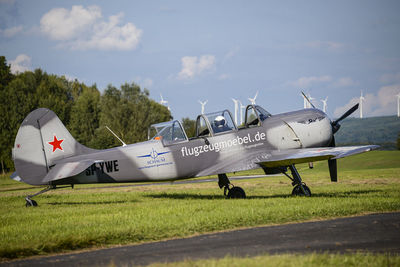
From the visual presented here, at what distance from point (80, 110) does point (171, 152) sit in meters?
70.5

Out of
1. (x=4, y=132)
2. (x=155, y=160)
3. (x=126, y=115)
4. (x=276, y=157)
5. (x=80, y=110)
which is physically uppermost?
(x=80, y=110)

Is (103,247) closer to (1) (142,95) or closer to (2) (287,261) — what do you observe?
(2) (287,261)

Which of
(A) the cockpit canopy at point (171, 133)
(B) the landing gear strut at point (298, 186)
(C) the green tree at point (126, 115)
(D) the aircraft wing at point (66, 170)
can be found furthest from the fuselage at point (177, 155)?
(C) the green tree at point (126, 115)

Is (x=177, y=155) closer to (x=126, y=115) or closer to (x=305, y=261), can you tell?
(x=305, y=261)

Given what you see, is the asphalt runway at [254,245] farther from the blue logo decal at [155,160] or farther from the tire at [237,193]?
the blue logo decal at [155,160]

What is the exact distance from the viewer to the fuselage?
50.9 ft

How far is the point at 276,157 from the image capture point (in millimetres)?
14969

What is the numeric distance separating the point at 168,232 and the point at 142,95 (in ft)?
254

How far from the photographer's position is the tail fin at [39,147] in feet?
51.2

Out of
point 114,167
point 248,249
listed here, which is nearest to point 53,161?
point 114,167

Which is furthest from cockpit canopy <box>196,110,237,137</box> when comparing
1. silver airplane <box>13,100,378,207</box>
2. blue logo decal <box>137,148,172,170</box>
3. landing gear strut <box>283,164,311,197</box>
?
A: landing gear strut <box>283,164,311,197</box>

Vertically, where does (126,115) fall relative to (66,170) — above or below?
above

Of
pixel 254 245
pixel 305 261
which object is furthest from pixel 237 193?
pixel 305 261

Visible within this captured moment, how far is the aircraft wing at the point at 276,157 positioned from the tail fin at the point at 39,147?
494cm
